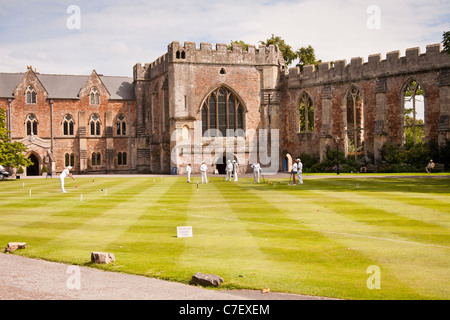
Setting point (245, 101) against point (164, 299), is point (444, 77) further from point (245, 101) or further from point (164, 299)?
point (164, 299)

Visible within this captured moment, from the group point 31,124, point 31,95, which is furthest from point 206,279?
point 31,95

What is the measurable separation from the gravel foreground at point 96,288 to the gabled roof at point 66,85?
170 ft

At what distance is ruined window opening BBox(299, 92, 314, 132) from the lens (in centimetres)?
4867

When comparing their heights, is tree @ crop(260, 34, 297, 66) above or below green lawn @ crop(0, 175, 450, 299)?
above

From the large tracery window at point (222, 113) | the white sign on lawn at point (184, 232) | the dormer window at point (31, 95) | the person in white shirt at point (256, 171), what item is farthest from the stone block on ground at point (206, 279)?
the dormer window at point (31, 95)

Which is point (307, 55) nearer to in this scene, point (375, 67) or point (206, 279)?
point (375, 67)

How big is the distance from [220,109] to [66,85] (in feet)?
69.7

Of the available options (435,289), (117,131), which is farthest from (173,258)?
(117,131)

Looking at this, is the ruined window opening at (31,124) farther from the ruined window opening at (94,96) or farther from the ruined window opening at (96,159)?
the ruined window opening at (96,159)

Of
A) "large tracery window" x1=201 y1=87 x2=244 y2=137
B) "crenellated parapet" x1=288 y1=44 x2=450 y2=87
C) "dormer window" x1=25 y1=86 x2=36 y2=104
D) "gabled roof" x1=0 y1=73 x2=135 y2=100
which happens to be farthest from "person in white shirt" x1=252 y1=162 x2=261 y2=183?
"dormer window" x1=25 y1=86 x2=36 y2=104

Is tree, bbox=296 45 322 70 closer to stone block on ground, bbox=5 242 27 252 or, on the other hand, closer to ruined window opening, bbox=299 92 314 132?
ruined window opening, bbox=299 92 314 132

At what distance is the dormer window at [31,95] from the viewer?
56.5m

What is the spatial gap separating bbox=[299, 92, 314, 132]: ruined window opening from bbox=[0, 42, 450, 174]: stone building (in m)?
0.11

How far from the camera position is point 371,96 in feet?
142
